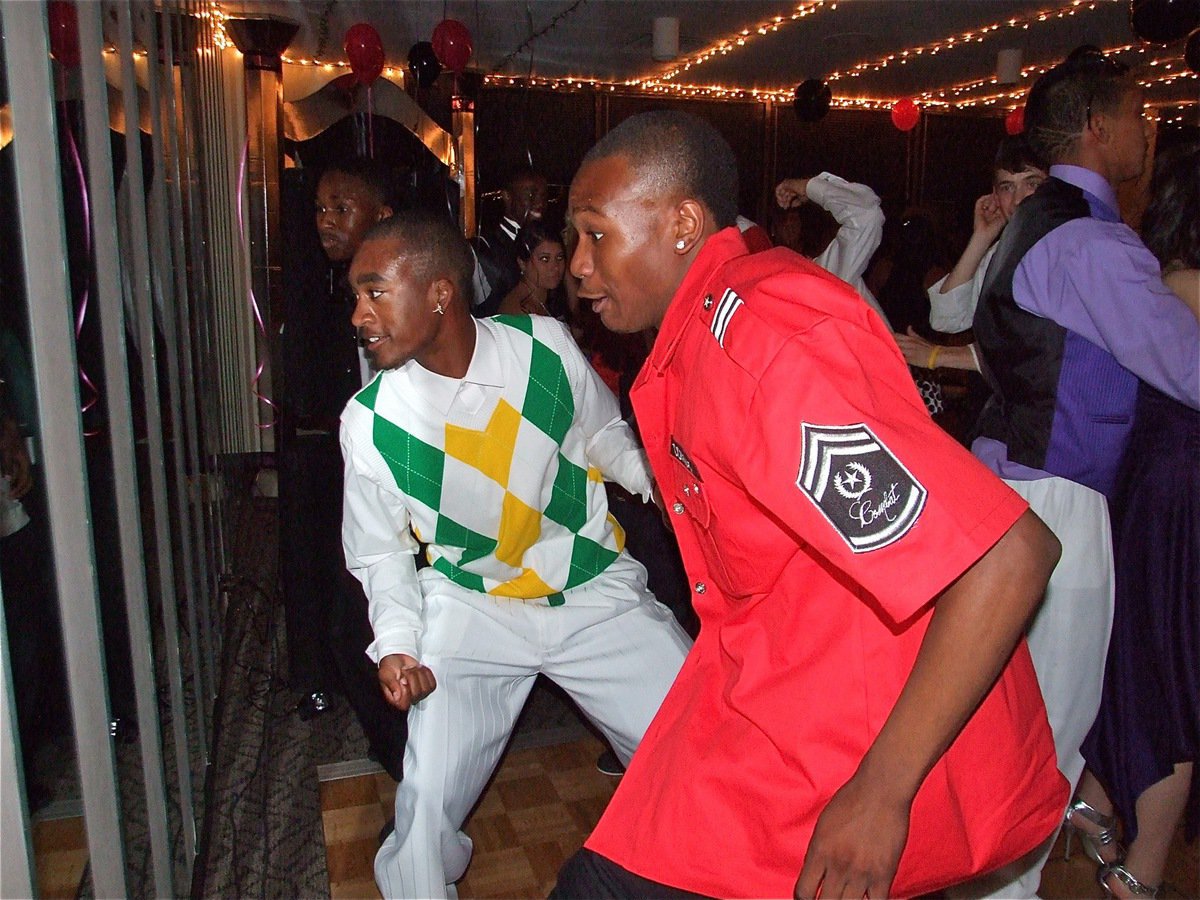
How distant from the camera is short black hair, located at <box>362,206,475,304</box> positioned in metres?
2.03

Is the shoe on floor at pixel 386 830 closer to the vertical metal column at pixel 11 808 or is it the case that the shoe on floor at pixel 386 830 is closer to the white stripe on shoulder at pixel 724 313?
the vertical metal column at pixel 11 808

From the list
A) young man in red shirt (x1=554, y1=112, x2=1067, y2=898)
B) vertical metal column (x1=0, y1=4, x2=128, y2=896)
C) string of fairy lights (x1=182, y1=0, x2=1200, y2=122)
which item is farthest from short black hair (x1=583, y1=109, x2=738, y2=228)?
string of fairy lights (x1=182, y1=0, x2=1200, y2=122)

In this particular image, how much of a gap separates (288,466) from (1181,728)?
88.7 inches

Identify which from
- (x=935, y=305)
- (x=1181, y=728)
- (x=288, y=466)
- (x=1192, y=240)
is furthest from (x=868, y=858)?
(x=288, y=466)

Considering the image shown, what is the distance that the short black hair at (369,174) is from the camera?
2.78 meters

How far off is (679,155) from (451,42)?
13.6 ft

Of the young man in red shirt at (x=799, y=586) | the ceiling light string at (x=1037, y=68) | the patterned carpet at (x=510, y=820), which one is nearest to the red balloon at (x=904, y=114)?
the ceiling light string at (x=1037, y=68)

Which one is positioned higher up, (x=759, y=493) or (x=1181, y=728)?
(x=759, y=493)

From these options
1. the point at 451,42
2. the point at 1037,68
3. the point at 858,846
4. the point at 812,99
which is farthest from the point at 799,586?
the point at 1037,68

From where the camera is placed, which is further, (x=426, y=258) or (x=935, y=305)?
(x=935, y=305)

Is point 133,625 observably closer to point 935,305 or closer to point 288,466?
point 288,466

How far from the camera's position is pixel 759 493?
36.2 inches

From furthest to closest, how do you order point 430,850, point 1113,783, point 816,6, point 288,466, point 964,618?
point 816,6
point 288,466
point 1113,783
point 430,850
point 964,618

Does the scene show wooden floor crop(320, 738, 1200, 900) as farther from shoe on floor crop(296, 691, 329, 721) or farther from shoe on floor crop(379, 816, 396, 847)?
shoe on floor crop(296, 691, 329, 721)
